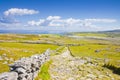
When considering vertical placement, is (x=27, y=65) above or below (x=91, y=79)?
above

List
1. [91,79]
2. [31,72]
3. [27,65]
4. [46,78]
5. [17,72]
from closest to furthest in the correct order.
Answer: [17,72], [27,65], [31,72], [46,78], [91,79]

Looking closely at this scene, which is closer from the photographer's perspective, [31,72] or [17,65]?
[17,65]

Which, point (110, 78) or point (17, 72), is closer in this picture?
point (17, 72)

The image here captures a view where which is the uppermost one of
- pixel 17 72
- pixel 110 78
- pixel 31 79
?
pixel 17 72

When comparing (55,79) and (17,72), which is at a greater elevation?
(17,72)

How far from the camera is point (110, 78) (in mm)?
45344

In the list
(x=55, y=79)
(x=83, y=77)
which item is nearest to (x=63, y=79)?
(x=55, y=79)

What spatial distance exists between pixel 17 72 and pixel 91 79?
65.0 ft

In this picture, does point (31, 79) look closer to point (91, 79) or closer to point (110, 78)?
point (91, 79)

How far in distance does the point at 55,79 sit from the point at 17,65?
40.7 feet

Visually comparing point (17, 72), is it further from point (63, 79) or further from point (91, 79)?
point (91, 79)

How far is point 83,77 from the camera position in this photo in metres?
44.5

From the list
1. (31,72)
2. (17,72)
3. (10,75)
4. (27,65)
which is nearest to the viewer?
(10,75)

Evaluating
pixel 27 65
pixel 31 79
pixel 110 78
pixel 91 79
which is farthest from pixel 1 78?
pixel 110 78
